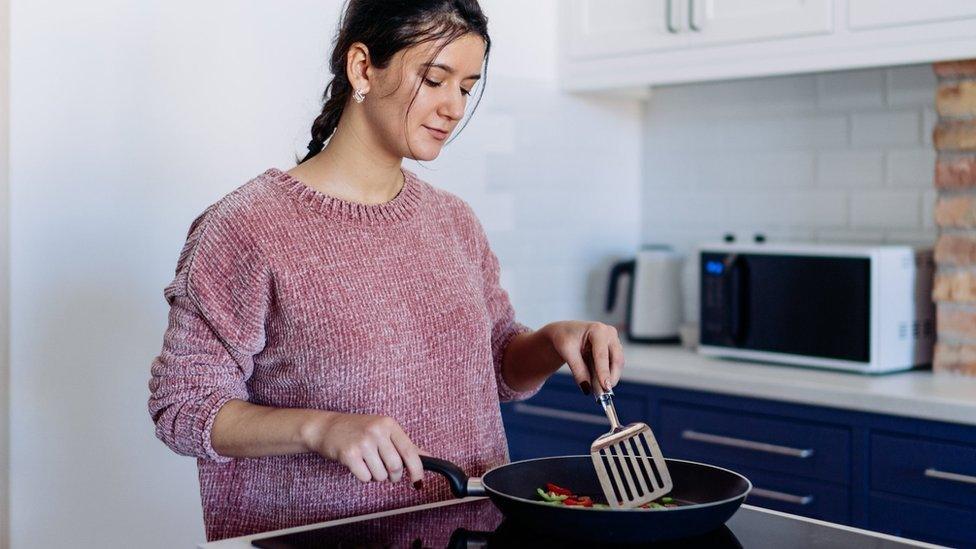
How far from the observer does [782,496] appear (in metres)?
2.31

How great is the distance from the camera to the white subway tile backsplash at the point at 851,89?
8.88 ft

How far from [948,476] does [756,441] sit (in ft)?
1.36

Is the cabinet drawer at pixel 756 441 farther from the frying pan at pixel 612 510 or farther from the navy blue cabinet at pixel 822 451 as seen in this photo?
the frying pan at pixel 612 510

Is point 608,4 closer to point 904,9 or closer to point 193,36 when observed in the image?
point 904,9

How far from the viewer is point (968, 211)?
2.35 metres

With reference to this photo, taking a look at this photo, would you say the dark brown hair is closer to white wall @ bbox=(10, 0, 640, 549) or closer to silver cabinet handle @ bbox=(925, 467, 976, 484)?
white wall @ bbox=(10, 0, 640, 549)

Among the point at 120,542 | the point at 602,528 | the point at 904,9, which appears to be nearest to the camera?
the point at 602,528

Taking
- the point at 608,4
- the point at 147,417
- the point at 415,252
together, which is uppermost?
the point at 608,4

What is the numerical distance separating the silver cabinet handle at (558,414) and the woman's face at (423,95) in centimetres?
134

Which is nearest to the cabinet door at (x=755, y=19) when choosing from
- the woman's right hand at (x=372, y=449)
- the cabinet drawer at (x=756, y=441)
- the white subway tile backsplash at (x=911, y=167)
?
the white subway tile backsplash at (x=911, y=167)

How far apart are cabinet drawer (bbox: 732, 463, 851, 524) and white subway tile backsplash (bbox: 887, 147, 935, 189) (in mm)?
821

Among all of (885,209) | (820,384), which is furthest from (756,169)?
(820,384)

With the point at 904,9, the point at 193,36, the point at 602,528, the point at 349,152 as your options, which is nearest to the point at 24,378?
the point at 193,36

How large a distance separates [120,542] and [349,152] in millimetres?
1114
